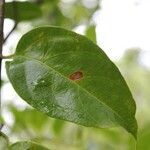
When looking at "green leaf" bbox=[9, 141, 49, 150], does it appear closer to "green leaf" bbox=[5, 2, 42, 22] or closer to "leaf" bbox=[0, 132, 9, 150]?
"leaf" bbox=[0, 132, 9, 150]

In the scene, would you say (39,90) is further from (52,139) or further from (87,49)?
(52,139)

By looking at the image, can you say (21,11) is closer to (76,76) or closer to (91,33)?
(91,33)

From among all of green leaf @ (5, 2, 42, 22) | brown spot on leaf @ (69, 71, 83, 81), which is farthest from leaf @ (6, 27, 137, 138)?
green leaf @ (5, 2, 42, 22)

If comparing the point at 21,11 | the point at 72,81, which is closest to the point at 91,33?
the point at 21,11

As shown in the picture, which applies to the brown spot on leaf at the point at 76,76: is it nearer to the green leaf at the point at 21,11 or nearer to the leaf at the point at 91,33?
the green leaf at the point at 21,11

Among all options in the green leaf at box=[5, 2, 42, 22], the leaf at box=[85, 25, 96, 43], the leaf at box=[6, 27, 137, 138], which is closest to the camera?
the leaf at box=[6, 27, 137, 138]
